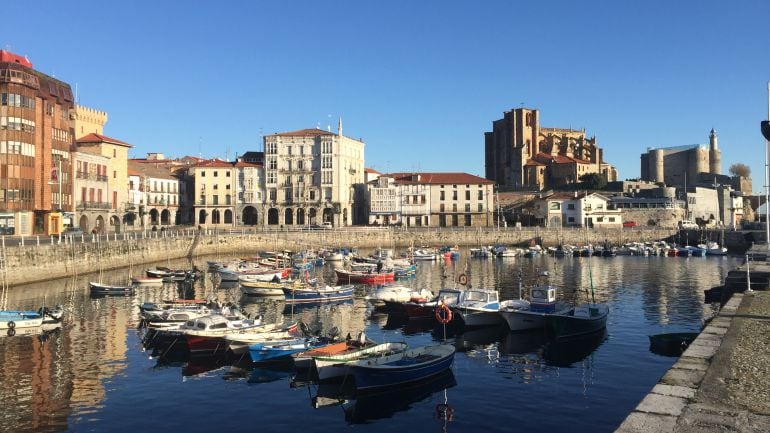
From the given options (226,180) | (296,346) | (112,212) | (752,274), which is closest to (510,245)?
(226,180)

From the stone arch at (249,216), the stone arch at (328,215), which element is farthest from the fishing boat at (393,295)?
the stone arch at (249,216)

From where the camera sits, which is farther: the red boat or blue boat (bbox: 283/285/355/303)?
the red boat

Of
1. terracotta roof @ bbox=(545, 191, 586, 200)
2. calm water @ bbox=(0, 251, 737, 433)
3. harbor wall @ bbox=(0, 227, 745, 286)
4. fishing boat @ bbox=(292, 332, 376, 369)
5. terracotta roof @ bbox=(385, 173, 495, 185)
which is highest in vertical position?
terracotta roof @ bbox=(385, 173, 495, 185)

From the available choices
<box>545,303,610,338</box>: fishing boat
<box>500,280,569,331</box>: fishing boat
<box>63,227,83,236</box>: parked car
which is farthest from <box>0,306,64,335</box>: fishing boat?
<box>63,227,83,236</box>: parked car

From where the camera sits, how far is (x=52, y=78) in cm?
8125

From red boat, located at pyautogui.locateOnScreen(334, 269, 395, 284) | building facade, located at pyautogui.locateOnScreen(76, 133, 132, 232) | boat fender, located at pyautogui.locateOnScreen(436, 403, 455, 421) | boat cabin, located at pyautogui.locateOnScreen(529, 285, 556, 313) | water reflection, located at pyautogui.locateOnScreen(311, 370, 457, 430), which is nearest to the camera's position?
boat fender, located at pyautogui.locateOnScreen(436, 403, 455, 421)

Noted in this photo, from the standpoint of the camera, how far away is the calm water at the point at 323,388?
21.2 metres

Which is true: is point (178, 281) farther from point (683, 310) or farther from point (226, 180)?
point (226, 180)

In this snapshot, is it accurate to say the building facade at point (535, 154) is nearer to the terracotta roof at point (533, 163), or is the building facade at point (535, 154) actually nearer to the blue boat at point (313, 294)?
the terracotta roof at point (533, 163)

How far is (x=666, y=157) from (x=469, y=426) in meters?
177

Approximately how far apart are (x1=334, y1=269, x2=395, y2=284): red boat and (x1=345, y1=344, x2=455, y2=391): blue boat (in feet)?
117

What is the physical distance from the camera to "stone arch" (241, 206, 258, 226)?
120 m

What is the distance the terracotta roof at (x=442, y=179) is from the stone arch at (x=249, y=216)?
94.0ft

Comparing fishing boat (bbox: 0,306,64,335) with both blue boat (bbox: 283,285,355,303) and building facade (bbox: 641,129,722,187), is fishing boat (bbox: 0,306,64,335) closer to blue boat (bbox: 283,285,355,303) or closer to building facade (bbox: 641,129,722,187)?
blue boat (bbox: 283,285,355,303)
